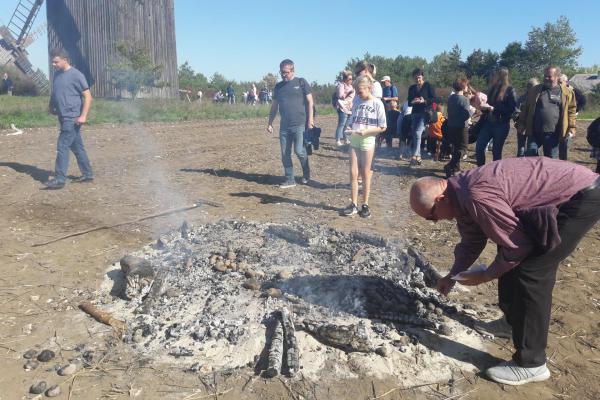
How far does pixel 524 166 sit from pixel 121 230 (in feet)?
15.3

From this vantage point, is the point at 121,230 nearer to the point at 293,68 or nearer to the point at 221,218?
the point at 221,218

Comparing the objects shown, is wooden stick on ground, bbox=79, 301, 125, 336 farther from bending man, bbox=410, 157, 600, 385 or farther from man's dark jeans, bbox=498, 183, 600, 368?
man's dark jeans, bbox=498, 183, 600, 368

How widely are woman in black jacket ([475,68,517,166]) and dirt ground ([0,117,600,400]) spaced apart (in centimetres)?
165

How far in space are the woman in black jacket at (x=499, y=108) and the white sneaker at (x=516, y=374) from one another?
19.4 feet

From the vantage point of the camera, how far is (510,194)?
106 inches

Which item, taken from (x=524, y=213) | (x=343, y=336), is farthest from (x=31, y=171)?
(x=524, y=213)

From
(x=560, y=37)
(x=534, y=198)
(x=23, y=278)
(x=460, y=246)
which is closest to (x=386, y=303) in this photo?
(x=460, y=246)

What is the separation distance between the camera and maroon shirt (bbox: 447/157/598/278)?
2.63 m

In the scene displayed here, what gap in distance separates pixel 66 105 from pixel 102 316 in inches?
193

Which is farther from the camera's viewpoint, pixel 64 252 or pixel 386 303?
pixel 64 252

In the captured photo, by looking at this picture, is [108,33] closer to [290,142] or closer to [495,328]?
[290,142]

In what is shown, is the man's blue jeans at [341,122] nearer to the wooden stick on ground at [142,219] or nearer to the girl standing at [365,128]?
the girl standing at [365,128]

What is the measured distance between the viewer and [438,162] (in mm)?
10938

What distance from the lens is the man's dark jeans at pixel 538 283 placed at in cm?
276
